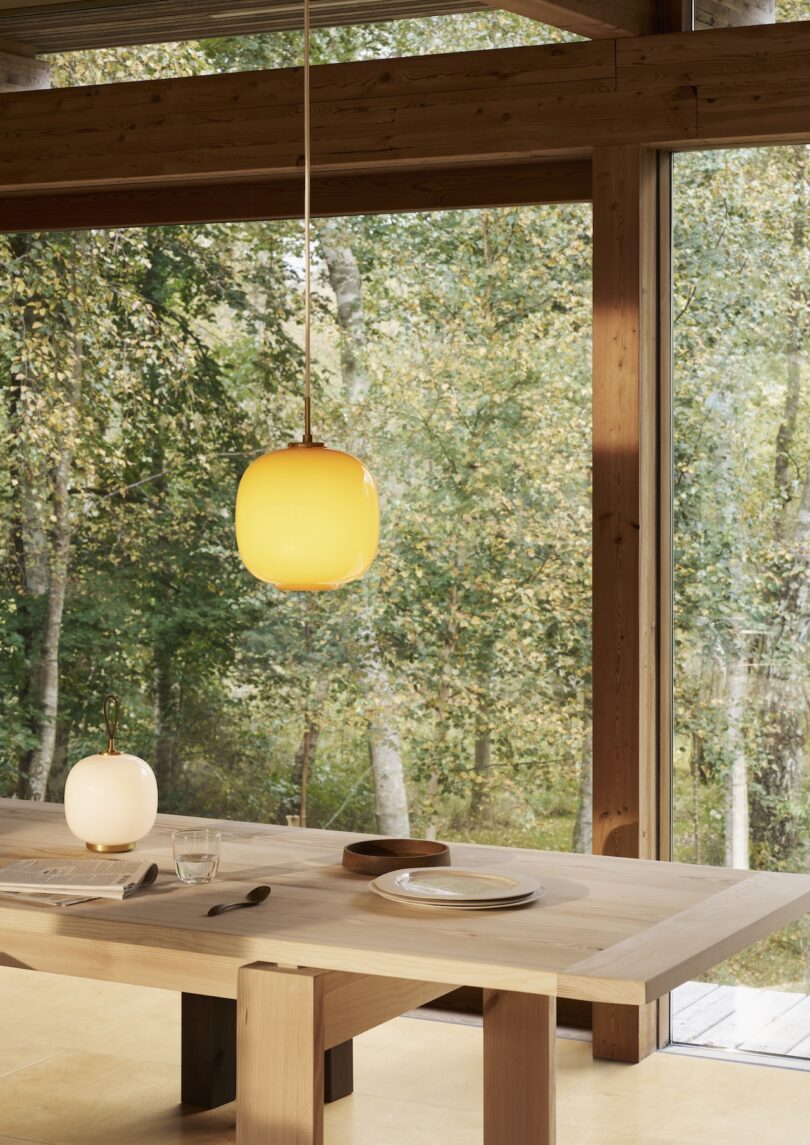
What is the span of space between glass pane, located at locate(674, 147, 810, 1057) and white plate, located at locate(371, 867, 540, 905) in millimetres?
1397

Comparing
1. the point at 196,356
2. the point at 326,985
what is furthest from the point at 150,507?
the point at 326,985

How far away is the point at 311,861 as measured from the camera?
9.86 ft

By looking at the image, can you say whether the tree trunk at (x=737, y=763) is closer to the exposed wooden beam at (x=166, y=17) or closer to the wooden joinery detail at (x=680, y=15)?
the wooden joinery detail at (x=680, y=15)

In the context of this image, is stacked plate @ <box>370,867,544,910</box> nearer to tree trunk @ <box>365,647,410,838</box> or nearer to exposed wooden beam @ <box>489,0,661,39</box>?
tree trunk @ <box>365,647,410,838</box>

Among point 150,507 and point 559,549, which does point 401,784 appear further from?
point 150,507

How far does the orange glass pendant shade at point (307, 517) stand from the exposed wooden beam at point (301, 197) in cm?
179

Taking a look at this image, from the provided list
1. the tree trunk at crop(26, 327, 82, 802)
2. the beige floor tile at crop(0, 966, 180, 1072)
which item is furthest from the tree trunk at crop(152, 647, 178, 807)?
the beige floor tile at crop(0, 966, 180, 1072)

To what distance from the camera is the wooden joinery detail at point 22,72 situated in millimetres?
4750

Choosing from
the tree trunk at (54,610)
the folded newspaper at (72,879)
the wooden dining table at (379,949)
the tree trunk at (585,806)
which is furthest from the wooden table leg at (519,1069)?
the tree trunk at (54,610)

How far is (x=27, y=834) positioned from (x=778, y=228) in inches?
90.4

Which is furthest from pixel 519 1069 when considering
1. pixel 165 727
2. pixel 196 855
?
pixel 165 727

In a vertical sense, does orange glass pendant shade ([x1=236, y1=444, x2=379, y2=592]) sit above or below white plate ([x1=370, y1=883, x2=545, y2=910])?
above

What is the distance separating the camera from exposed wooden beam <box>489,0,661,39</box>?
3615 millimetres

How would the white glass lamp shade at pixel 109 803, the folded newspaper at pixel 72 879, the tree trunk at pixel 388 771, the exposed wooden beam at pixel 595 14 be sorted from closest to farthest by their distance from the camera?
the folded newspaper at pixel 72 879 < the white glass lamp shade at pixel 109 803 < the exposed wooden beam at pixel 595 14 < the tree trunk at pixel 388 771
